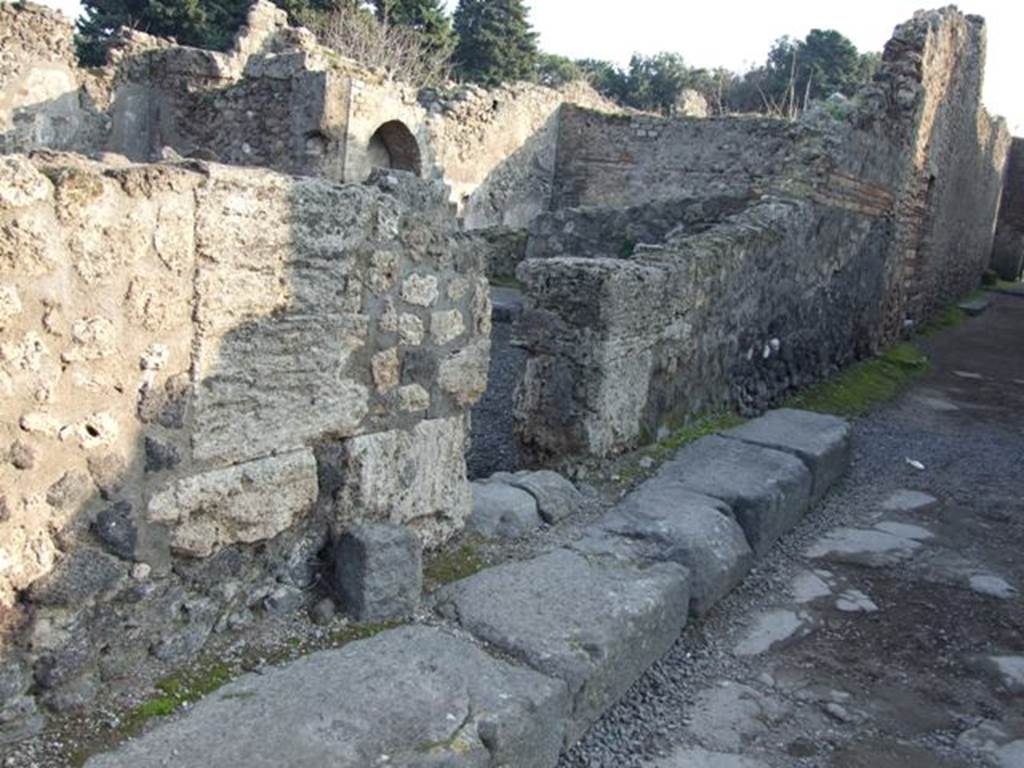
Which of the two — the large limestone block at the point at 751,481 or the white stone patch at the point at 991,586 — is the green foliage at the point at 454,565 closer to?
the large limestone block at the point at 751,481

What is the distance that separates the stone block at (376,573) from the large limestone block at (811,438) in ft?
9.38

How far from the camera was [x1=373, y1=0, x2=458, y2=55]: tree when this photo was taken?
87.2 ft

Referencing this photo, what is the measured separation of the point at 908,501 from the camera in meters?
5.40

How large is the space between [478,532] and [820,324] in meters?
5.18

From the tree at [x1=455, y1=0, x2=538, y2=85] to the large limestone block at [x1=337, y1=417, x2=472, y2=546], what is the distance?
102ft

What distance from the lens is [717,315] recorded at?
5816mm

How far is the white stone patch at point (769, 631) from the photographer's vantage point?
138 inches

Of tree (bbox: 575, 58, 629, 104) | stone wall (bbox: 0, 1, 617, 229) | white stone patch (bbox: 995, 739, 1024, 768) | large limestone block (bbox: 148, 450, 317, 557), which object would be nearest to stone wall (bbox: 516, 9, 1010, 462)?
large limestone block (bbox: 148, 450, 317, 557)

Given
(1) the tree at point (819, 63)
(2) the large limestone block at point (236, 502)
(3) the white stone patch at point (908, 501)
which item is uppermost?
(1) the tree at point (819, 63)

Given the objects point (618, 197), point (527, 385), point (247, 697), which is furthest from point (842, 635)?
point (618, 197)

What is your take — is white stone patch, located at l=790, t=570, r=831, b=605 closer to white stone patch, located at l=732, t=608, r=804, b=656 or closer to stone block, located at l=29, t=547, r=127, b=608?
white stone patch, located at l=732, t=608, r=804, b=656

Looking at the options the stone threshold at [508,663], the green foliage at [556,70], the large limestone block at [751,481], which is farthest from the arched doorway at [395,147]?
the green foliage at [556,70]

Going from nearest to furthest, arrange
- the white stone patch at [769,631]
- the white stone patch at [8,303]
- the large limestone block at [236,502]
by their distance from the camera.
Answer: the white stone patch at [8,303] → the large limestone block at [236,502] → the white stone patch at [769,631]

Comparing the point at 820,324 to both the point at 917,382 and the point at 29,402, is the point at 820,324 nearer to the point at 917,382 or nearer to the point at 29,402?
the point at 917,382
